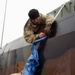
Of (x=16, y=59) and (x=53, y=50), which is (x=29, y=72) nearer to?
(x=53, y=50)

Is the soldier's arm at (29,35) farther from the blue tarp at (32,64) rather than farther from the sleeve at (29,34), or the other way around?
the blue tarp at (32,64)

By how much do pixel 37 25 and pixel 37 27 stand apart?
0.20ft

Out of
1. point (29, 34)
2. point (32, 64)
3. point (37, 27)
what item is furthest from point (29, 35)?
point (32, 64)

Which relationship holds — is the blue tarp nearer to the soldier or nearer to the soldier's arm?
the soldier

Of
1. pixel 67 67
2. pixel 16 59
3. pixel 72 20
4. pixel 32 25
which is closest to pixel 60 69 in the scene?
pixel 67 67

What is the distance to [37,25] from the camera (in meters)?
4.38

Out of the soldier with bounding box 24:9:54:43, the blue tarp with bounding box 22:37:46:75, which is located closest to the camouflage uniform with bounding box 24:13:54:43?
the soldier with bounding box 24:9:54:43

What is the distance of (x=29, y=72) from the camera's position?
3.97 m

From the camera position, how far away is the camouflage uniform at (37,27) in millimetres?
4173

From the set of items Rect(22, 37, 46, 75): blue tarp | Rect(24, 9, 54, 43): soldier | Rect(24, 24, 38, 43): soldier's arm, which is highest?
Rect(24, 9, 54, 43): soldier

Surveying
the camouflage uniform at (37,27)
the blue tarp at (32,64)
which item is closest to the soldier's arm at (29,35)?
the camouflage uniform at (37,27)

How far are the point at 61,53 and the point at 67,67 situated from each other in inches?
12.5

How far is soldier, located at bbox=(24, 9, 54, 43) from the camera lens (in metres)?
4.13

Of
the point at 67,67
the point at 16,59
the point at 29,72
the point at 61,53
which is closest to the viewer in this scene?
the point at 67,67
